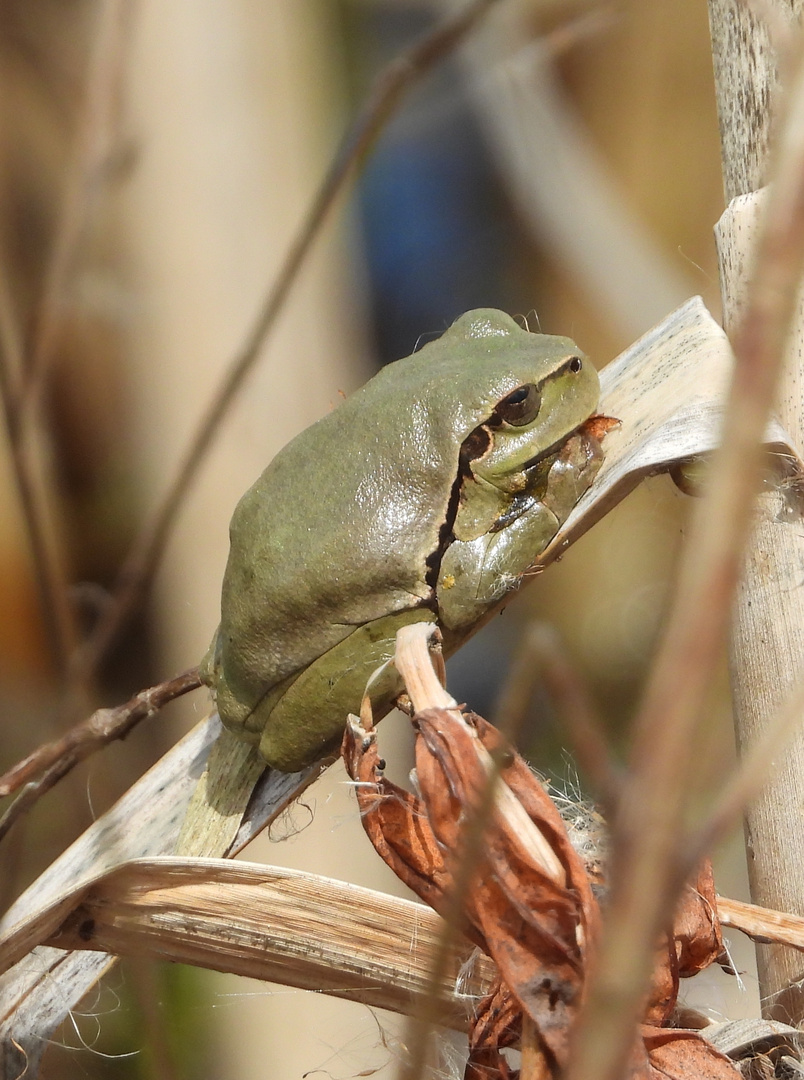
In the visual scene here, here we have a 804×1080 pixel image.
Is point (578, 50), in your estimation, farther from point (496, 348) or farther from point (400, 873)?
point (400, 873)

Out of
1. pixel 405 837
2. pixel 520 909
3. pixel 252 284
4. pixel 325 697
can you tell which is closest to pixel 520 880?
pixel 520 909

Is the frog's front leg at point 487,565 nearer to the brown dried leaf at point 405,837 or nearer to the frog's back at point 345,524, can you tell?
the frog's back at point 345,524

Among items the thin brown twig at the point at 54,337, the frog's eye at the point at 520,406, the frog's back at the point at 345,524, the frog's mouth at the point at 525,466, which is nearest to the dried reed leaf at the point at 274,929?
the thin brown twig at the point at 54,337

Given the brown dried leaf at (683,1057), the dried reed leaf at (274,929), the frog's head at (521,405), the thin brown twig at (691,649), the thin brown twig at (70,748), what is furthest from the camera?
the frog's head at (521,405)

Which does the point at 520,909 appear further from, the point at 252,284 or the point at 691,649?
the point at 252,284

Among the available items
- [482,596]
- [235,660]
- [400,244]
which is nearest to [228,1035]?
[235,660]

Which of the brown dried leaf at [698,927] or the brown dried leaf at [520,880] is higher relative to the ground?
the brown dried leaf at [520,880]

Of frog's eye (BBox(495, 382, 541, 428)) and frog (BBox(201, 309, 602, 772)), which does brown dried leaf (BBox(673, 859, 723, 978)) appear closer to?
frog (BBox(201, 309, 602, 772))
